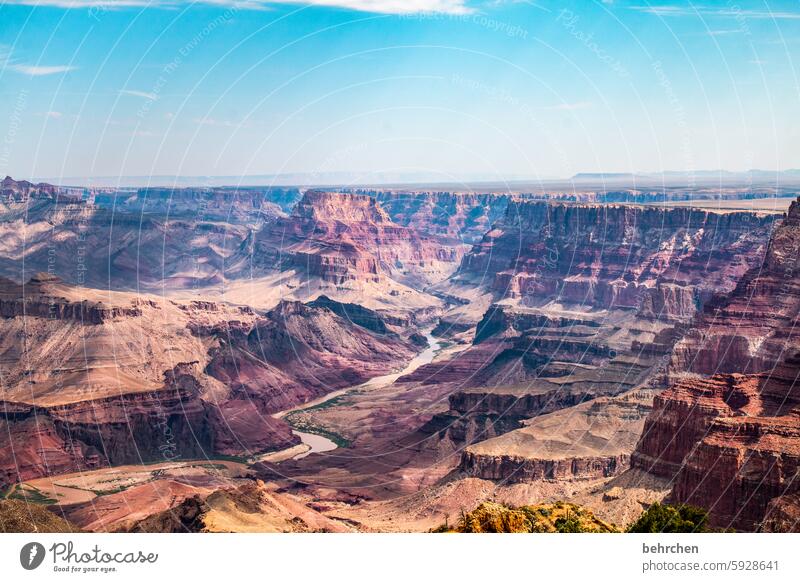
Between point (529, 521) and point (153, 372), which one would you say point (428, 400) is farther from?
point (529, 521)

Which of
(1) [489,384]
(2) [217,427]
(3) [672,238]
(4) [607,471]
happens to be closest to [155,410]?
(2) [217,427]

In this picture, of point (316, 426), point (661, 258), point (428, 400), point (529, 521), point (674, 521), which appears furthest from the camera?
point (661, 258)

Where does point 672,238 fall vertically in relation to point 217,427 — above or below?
above

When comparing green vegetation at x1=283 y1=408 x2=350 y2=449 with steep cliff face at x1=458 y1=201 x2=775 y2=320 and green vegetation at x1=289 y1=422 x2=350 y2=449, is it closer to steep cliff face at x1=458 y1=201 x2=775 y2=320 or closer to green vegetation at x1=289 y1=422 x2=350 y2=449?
green vegetation at x1=289 y1=422 x2=350 y2=449

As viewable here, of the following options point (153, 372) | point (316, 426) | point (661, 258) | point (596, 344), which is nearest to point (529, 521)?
point (316, 426)

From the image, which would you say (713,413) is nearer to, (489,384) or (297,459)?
(297,459)

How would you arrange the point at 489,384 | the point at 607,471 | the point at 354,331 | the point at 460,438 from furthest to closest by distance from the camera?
the point at 354,331, the point at 489,384, the point at 460,438, the point at 607,471
